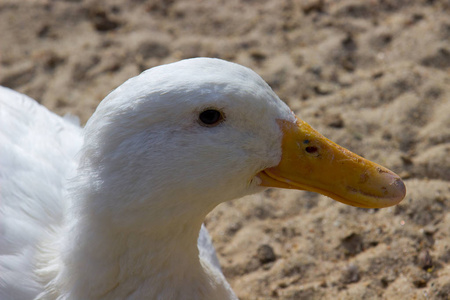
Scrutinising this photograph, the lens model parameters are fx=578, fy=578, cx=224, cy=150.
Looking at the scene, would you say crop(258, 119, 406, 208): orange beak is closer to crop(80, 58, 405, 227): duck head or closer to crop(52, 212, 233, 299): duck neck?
crop(80, 58, 405, 227): duck head

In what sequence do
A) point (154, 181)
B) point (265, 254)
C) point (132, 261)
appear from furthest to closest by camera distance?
point (265, 254) → point (132, 261) → point (154, 181)

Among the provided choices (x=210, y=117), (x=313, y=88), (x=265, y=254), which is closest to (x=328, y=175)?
(x=210, y=117)

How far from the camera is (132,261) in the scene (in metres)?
2.21

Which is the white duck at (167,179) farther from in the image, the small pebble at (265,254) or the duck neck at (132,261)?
the small pebble at (265,254)

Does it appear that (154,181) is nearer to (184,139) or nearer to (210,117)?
(184,139)

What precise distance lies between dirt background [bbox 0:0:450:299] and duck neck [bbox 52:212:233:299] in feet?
3.44

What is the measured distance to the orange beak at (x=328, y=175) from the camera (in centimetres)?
228

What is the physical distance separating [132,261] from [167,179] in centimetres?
39

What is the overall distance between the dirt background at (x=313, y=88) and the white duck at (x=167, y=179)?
970 mm

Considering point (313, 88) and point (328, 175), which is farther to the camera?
point (313, 88)

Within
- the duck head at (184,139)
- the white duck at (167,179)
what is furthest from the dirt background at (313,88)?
the duck head at (184,139)

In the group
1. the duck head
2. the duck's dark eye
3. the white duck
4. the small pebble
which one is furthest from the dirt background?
the duck's dark eye

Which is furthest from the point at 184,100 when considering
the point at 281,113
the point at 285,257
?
the point at 285,257

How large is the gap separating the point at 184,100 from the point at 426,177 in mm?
2173
